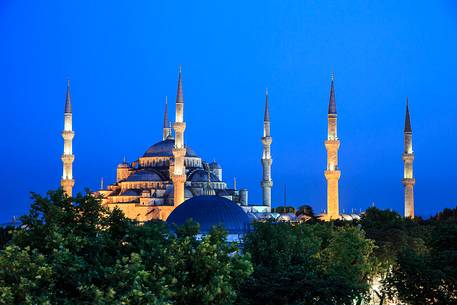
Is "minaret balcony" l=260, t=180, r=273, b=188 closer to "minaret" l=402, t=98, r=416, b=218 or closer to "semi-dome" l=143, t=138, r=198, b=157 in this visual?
"semi-dome" l=143, t=138, r=198, b=157

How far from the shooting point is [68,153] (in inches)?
3022

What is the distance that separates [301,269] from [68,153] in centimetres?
5042

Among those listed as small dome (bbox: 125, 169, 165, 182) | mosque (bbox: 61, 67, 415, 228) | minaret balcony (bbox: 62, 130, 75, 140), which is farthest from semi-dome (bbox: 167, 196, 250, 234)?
small dome (bbox: 125, 169, 165, 182)

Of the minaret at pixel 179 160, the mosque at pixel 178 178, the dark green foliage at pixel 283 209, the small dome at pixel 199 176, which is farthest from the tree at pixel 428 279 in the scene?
the dark green foliage at pixel 283 209

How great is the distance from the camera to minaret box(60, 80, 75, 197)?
75.1m

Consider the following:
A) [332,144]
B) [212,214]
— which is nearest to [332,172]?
[332,144]

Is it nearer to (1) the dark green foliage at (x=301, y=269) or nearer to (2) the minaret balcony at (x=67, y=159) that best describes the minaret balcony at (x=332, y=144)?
(2) the minaret balcony at (x=67, y=159)

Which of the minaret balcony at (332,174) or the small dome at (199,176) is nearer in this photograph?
the minaret balcony at (332,174)

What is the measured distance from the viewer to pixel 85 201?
21.7 m

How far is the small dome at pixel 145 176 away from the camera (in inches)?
3349

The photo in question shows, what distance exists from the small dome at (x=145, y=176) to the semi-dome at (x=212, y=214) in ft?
88.4

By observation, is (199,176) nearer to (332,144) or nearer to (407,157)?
(332,144)

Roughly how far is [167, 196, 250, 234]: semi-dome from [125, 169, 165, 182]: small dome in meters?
26.9

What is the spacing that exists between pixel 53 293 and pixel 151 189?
212 ft
